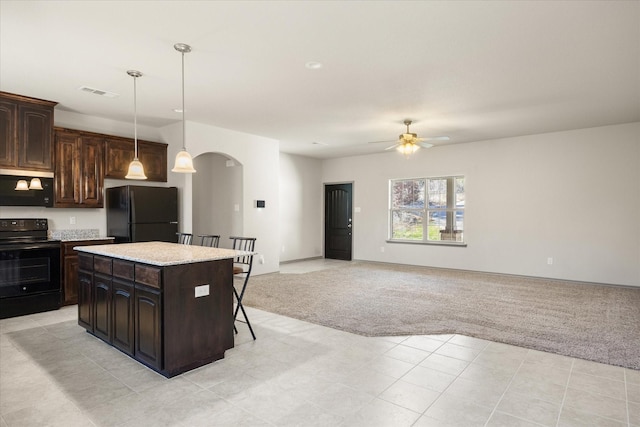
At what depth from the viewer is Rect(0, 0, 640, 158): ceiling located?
2660mm

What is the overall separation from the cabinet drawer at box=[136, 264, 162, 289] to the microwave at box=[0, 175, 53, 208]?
2865 millimetres

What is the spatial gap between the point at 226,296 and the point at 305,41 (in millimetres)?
2279

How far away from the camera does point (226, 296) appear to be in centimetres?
320

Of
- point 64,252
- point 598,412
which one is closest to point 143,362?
point 64,252

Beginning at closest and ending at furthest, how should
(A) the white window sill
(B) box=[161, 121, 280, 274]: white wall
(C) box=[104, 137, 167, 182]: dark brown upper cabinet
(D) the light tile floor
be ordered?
(D) the light tile floor < (C) box=[104, 137, 167, 182]: dark brown upper cabinet < (B) box=[161, 121, 280, 274]: white wall < (A) the white window sill

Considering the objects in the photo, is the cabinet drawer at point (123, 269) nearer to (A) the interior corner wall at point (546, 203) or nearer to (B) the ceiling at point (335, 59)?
(B) the ceiling at point (335, 59)

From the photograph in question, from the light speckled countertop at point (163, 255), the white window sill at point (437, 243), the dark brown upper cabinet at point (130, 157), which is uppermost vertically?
the dark brown upper cabinet at point (130, 157)

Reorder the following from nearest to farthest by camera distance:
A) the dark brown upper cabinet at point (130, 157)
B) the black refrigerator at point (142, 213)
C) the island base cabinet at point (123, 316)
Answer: the island base cabinet at point (123, 316) < the black refrigerator at point (142, 213) < the dark brown upper cabinet at point (130, 157)

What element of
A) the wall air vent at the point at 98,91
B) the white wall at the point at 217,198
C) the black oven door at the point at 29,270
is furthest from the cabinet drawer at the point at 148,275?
the white wall at the point at 217,198

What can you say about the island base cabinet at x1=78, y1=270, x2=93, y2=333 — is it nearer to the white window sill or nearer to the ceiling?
the ceiling

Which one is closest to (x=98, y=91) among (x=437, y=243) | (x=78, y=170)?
(x=78, y=170)

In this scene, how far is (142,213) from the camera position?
5309mm

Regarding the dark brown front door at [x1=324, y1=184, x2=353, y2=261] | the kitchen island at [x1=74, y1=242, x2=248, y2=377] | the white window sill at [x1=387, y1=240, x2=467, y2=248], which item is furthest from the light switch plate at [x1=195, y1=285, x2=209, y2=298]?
the dark brown front door at [x1=324, y1=184, x2=353, y2=261]

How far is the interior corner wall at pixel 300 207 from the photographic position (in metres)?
8.77
